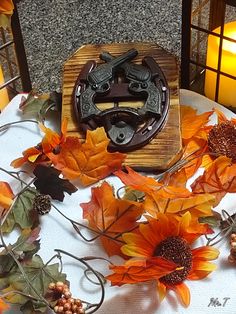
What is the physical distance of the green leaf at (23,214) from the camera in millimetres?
617

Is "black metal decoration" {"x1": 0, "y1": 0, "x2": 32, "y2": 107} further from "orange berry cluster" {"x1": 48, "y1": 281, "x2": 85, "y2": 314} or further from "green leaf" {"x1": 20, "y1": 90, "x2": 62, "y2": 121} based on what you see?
"orange berry cluster" {"x1": 48, "y1": 281, "x2": 85, "y2": 314}

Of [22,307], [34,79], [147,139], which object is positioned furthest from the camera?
[34,79]

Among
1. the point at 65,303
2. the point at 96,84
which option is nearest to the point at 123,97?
the point at 96,84

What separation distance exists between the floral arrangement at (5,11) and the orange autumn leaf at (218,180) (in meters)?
0.26

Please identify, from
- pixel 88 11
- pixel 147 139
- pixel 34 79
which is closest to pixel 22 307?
pixel 147 139

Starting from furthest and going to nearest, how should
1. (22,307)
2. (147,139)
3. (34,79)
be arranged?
(34,79)
(147,139)
(22,307)

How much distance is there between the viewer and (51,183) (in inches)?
24.8

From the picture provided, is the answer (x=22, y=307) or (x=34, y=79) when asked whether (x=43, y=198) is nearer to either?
(x=22, y=307)

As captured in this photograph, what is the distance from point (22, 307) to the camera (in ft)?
1.80

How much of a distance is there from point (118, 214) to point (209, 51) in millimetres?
263

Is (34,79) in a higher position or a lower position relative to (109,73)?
lower

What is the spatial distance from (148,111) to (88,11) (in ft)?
1.20

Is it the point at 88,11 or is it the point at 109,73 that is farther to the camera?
the point at 88,11

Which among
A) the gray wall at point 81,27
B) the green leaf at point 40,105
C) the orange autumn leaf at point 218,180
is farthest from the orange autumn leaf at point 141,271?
the gray wall at point 81,27
